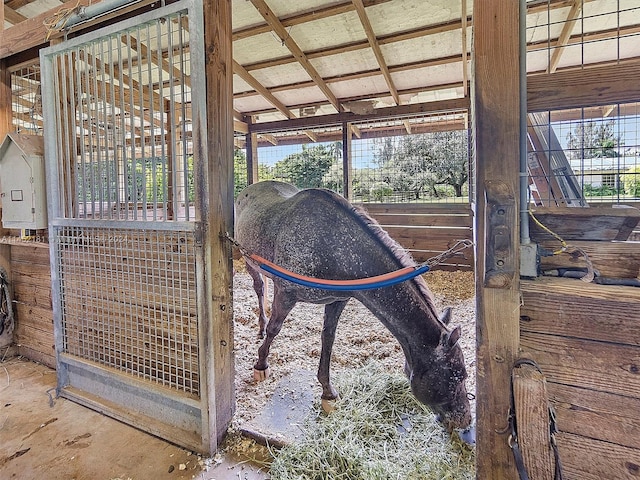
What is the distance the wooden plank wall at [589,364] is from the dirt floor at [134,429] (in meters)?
1.17

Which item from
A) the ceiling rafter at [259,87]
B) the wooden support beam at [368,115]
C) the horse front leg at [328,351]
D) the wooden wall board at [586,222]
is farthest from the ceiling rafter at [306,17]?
the wooden wall board at [586,222]

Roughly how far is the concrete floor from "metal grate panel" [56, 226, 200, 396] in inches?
10.8

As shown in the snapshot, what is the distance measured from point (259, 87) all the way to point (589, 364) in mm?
4588

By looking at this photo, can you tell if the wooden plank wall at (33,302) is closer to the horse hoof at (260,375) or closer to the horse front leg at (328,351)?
the horse hoof at (260,375)

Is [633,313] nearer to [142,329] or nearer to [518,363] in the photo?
[518,363]

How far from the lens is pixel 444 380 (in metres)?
1.46

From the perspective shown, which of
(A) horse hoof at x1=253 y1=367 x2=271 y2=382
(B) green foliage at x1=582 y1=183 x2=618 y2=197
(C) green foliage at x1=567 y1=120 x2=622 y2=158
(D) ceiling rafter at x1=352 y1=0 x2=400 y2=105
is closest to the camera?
(C) green foliage at x1=567 y1=120 x2=622 y2=158

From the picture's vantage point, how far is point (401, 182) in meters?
5.27

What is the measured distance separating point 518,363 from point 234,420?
143cm

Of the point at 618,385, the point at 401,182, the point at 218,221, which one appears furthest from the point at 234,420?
the point at 401,182

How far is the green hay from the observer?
136cm

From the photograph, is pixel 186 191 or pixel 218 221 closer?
pixel 186 191

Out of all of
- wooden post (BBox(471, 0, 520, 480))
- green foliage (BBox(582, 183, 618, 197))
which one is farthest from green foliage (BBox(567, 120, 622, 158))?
wooden post (BBox(471, 0, 520, 480))

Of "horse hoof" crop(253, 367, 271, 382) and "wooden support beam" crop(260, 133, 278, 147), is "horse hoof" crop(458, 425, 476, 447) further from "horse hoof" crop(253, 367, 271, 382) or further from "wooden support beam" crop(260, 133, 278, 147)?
"wooden support beam" crop(260, 133, 278, 147)
